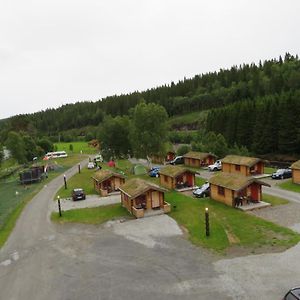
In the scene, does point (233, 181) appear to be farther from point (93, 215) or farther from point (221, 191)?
point (93, 215)

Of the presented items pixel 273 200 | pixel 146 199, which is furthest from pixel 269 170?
pixel 146 199

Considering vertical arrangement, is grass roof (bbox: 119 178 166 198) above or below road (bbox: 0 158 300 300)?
above

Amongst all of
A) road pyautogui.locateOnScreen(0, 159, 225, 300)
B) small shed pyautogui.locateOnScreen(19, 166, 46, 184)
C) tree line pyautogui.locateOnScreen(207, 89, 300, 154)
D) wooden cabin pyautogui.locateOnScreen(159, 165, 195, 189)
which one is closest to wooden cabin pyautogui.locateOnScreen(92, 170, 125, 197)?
wooden cabin pyautogui.locateOnScreen(159, 165, 195, 189)

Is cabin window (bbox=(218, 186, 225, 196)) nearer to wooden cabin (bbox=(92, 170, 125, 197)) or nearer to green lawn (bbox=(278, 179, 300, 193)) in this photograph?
green lawn (bbox=(278, 179, 300, 193))

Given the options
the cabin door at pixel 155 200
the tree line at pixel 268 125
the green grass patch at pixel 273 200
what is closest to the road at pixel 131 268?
the cabin door at pixel 155 200

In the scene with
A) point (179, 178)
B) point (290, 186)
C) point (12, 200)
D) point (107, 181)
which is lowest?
point (12, 200)

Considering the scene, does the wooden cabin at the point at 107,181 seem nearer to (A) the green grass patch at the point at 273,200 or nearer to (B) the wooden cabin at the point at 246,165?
(B) the wooden cabin at the point at 246,165
